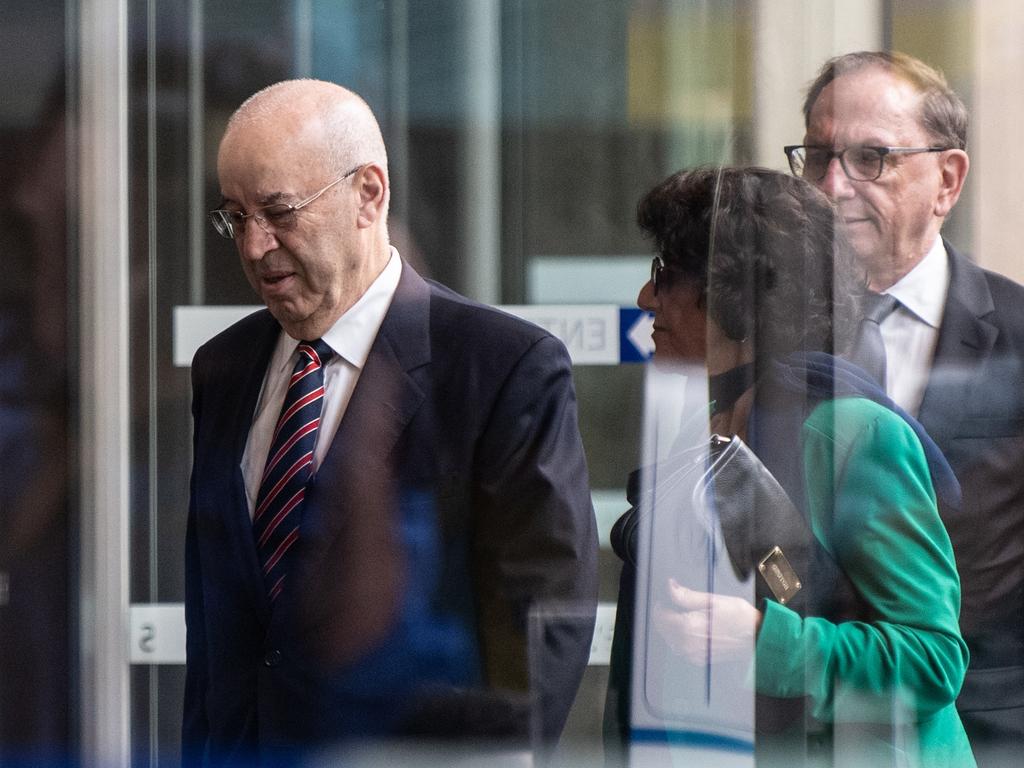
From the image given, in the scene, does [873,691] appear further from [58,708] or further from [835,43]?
[58,708]

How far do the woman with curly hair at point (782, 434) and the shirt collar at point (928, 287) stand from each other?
82 mm

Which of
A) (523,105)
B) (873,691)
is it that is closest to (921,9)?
(523,105)

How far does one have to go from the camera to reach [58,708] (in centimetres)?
210

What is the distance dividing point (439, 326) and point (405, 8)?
21.3 inches

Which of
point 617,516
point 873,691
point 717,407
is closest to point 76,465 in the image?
point 617,516

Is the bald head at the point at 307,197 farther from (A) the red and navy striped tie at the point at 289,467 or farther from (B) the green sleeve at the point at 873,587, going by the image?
(B) the green sleeve at the point at 873,587

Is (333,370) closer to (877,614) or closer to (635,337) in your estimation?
(635,337)

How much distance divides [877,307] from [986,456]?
0.30m

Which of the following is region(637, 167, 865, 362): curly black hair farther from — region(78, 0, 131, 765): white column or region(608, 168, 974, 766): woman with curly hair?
region(78, 0, 131, 765): white column

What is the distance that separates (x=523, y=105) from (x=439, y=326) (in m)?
0.40

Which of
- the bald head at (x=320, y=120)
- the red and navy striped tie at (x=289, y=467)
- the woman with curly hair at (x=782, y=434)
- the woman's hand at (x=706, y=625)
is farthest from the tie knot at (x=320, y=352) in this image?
the woman's hand at (x=706, y=625)

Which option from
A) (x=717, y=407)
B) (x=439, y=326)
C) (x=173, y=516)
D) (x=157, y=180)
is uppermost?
(x=157, y=180)

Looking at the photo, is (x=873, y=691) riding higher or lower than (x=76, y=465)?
lower

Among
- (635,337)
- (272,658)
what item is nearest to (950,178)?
(635,337)
